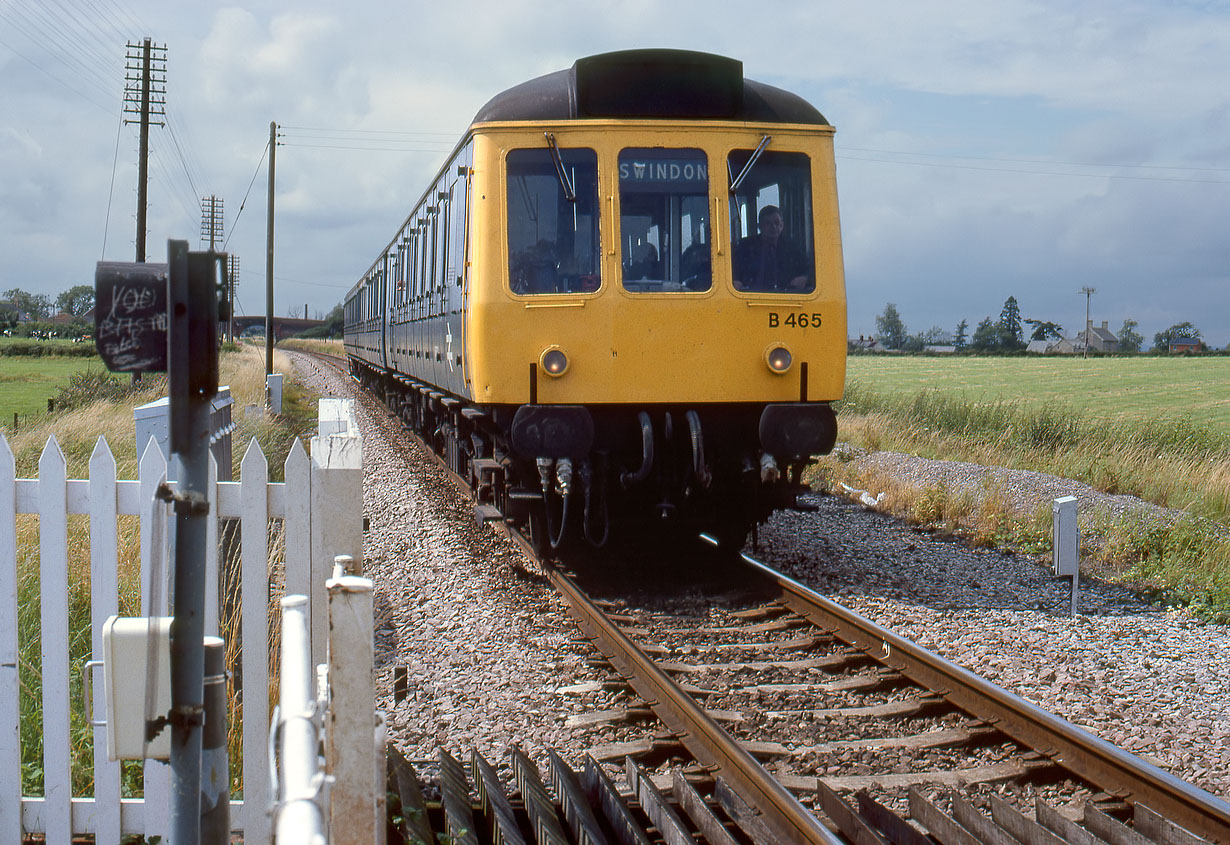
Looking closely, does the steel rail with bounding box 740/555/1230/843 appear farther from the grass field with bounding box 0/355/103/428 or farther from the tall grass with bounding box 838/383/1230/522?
the grass field with bounding box 0/355/103/428

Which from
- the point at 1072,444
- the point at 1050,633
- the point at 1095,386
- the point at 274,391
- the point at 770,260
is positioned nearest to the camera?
the point at 1050,633

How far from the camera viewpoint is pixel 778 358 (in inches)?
287

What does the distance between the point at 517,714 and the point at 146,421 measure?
199cm

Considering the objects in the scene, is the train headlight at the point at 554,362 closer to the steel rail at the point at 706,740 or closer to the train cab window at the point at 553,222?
the train cab window at the point at 553,222

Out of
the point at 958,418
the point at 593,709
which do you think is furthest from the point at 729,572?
the point at 958,418

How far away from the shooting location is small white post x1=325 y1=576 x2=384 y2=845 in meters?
2.33

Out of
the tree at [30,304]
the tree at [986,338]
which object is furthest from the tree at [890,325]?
the tree at [30,304]

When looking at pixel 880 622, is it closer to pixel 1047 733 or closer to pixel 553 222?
pixel 1047 733

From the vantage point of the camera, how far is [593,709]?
16.1 feet

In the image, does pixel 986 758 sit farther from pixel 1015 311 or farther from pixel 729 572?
pixel 1015 311

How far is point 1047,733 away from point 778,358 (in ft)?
11.3

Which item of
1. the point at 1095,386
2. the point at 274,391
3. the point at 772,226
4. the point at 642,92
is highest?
the point at 642,92

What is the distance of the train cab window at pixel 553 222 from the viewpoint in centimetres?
718

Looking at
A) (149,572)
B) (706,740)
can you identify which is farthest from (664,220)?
(149,572)
